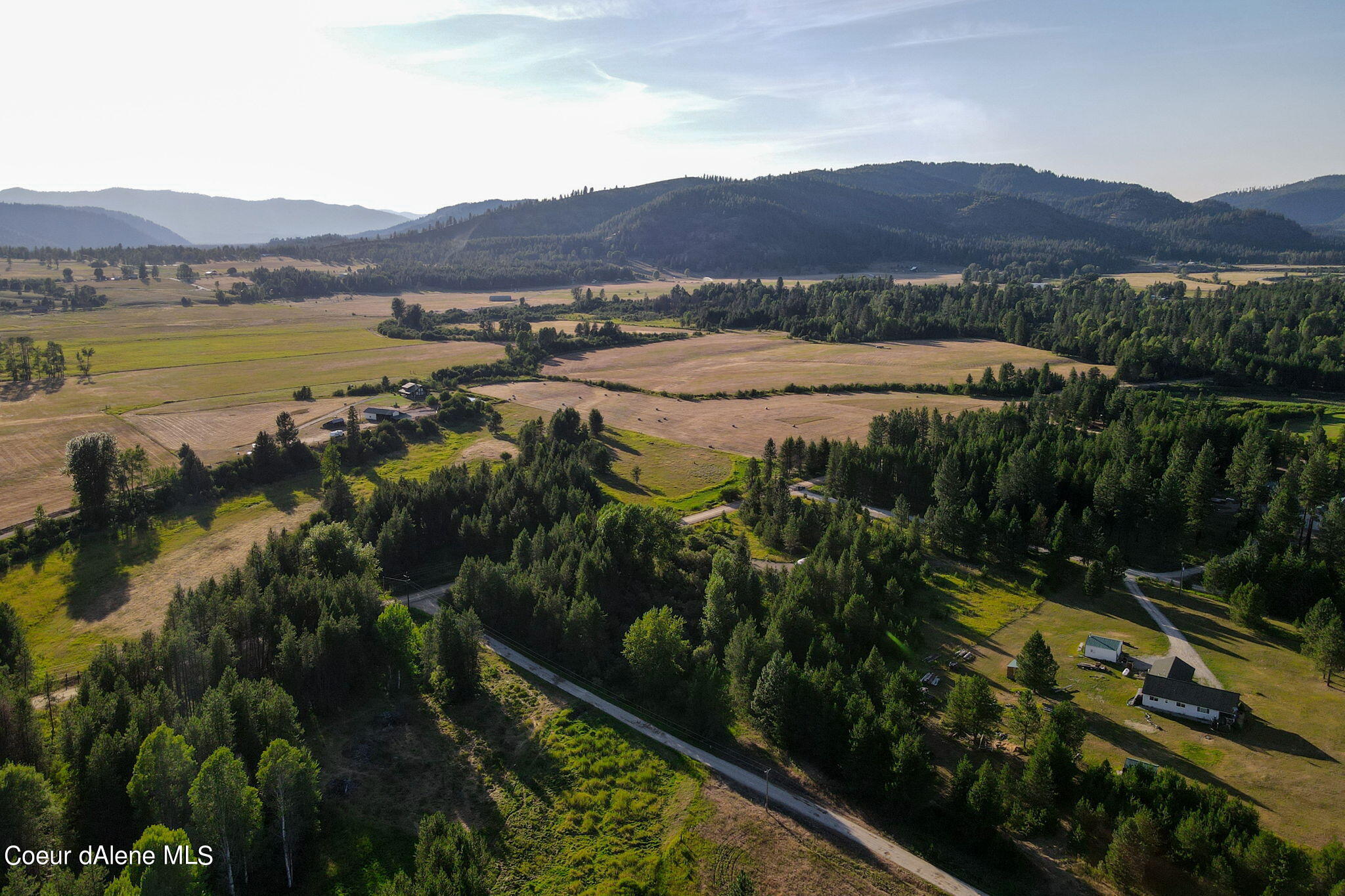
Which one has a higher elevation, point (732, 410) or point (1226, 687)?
point (732, 410)

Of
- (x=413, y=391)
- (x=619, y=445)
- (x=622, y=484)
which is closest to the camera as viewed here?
(x=622, y=484)

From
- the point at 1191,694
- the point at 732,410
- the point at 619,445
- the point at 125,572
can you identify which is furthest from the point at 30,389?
the point at 1191,694

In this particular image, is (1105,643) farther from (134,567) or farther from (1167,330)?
(1167,330)

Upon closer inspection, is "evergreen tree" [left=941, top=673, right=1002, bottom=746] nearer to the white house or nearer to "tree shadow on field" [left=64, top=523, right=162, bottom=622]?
the white house

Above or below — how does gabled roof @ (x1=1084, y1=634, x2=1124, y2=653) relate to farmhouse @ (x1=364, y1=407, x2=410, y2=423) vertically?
below

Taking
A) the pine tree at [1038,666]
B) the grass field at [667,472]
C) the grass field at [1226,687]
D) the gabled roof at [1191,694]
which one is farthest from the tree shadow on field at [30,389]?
the gabled roof at [1191,694]

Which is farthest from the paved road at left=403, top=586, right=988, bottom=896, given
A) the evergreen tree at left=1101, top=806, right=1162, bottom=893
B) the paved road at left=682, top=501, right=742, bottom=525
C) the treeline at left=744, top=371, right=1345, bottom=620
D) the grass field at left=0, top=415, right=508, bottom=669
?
the grass field at left=0, top=415, right=508, bottom=669
